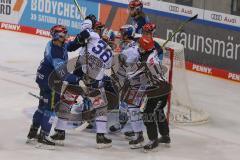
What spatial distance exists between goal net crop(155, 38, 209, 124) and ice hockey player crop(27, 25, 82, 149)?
6.59 feet

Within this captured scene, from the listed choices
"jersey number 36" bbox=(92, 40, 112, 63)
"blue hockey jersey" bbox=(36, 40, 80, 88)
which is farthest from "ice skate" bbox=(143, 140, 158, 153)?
"blue hockey jersey" bbox=(36, 40, 80, 88)

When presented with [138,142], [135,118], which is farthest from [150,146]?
[135,118]

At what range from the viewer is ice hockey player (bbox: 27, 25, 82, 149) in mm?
8445

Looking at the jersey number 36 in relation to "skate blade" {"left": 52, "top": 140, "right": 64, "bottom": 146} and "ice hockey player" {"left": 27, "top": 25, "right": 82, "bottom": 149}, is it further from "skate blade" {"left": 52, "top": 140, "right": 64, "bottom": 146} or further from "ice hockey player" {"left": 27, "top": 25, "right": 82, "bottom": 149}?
"skate blade" {"left": 52, "top": 140, "right": 64, "bottom": 146}

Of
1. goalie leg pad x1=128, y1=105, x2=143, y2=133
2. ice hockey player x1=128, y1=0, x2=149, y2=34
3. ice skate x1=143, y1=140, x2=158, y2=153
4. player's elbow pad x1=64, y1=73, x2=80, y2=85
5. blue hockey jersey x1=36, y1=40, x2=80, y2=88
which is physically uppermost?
ice hockey player x1=128, y1=0, x2=149, y2=34

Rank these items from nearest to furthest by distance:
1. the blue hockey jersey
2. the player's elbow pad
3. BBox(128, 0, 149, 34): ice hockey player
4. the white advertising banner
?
the blue hockey jersey, the player's elbow pad, BBox(128, 0, 149, 34): ice hockey player, the white advertising banner

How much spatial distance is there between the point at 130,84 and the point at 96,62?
58cm

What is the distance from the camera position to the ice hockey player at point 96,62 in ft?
28.4

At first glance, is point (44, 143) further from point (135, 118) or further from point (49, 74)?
point (135, 118)

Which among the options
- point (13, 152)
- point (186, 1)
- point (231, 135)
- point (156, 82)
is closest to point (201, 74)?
point (186, 1)

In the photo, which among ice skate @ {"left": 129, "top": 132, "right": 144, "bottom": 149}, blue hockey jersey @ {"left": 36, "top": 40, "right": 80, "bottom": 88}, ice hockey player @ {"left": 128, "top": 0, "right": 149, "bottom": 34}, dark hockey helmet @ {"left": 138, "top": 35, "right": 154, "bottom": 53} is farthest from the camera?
ice hockey player @ {"left": 128, "top": 0, "right": 149, "bottom": 34}

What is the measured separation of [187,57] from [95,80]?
6.47m

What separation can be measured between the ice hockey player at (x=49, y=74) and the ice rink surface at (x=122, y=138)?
248mm

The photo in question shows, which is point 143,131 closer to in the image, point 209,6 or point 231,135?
point 231,135
